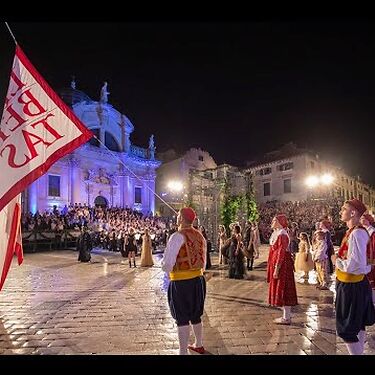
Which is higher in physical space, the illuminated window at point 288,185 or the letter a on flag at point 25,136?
the illuminated window at point 288,185

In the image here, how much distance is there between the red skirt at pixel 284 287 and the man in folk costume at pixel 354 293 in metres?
1.63

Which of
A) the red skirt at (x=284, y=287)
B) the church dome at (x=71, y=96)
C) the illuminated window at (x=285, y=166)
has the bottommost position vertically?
the red skirt at (x=284, y=287)

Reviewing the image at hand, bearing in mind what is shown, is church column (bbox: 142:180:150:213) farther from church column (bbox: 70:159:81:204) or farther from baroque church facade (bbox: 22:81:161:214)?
church column (bbox: 70:159:81:204)

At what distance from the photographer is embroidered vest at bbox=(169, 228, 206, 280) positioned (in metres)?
4.34

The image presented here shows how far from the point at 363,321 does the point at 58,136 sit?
15.0ft

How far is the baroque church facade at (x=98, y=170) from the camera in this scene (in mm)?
29312

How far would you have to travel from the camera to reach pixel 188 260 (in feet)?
14.2

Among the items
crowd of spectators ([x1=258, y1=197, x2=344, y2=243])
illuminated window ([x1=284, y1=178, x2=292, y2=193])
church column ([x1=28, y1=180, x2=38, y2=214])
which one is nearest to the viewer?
crowd of spectators ([x1=258, y1=197, x2=344, y2=243])

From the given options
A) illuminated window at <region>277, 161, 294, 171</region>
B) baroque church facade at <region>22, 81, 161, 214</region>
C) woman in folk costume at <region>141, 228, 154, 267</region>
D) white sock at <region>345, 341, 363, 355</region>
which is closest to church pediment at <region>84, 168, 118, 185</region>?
baroque church facade at <region>22, 81, 161, 214</region>

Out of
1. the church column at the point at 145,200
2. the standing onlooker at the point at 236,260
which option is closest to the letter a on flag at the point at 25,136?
the standing onlooker at the point at 236,260

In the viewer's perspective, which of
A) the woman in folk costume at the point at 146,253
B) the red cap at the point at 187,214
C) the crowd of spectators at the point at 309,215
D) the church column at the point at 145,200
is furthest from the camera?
the church column at the point at 145,200

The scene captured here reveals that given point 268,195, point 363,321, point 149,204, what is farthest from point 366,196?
point 363,321

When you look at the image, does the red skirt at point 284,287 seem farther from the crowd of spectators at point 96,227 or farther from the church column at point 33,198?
the church column at point 33,198
